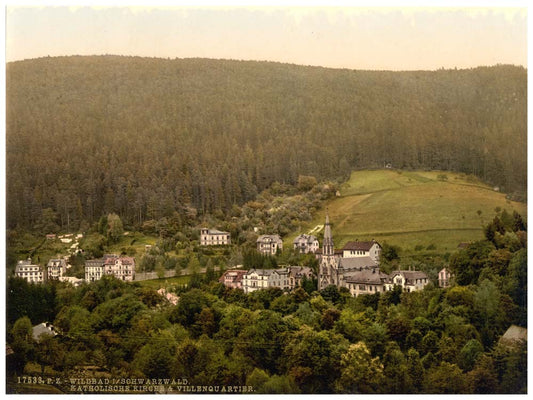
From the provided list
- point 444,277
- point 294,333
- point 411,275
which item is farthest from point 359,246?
point 294,333

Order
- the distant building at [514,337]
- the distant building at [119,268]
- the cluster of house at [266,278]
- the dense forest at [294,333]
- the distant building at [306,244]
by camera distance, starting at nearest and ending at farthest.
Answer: the dense forest at [294,333], the distant building at [514,337], the cluster of house at [266,278], the distant building at [119,268], the distant building at [306,244]

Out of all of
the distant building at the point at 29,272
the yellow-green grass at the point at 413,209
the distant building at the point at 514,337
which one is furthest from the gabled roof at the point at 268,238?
the distant building at the point at 514,337

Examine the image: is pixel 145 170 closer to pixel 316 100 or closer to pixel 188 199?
pixel 188 199

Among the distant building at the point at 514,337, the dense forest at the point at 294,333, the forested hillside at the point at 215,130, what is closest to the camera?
the dense forest at the point at 294,333

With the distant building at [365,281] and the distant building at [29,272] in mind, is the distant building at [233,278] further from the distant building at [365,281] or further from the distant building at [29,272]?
the distant building at [29,272]

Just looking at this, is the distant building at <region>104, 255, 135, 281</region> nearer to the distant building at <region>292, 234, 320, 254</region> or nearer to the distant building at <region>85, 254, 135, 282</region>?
the distant building at <region>85, 254, 135, 282</region>

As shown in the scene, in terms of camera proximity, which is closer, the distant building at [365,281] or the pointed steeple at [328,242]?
the distant building at [365,281]

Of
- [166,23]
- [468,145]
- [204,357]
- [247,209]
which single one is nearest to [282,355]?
[204,357]


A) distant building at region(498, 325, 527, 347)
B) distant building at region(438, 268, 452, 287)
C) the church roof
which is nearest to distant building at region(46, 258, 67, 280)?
the church roof
